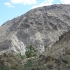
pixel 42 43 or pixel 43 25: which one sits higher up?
pixel 43 25

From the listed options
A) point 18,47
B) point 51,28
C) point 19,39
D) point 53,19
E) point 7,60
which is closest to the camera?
point 7,60

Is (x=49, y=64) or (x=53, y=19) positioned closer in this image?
(x=49, y=64)

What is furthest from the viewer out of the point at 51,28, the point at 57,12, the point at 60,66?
the point at 57,12

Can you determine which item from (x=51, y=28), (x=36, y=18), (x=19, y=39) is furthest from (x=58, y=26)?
(x=19, y=39)

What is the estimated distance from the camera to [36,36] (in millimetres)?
145500

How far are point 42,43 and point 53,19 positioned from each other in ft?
105

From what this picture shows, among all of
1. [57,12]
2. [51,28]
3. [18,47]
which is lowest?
[18,47]

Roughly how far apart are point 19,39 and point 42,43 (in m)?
13.8

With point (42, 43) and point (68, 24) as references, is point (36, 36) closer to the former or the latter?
point (42, 43)

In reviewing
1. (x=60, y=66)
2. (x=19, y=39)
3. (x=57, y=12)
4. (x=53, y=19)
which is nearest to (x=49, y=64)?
(x=60, y=66)

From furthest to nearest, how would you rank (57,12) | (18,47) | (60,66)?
(57,12), (18,47), (60,66)

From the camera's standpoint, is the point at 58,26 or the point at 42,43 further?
the point at 58,26

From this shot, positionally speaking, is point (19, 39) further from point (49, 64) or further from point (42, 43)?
point (49, 64)

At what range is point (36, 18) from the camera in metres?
167
